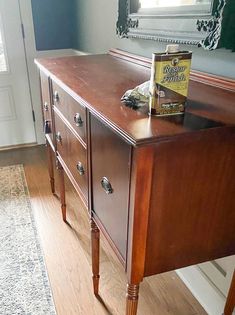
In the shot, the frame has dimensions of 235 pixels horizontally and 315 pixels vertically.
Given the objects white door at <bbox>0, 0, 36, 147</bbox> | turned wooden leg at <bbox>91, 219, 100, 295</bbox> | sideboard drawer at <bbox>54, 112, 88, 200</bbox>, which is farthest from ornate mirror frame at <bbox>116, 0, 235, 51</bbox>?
white door at <bbox>0, 0, 36, 147</bbox>

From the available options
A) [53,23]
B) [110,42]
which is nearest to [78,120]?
[110,42]

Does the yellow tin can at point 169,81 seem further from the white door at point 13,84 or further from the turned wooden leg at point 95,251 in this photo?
the white door at point 13,84

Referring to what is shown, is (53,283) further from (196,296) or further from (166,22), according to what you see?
(166,22)

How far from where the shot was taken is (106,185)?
92 centimetres

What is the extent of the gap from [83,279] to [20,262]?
1.24 feet

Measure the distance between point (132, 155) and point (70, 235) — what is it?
50.6 inches

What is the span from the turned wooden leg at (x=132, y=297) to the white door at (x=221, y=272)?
0.47m

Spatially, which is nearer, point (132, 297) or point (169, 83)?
point (169, 83)

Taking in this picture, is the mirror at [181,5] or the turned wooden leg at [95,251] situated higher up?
the mirror at [181,5]

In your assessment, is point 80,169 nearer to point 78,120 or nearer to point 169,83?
point 78,120

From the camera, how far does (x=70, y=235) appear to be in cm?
186

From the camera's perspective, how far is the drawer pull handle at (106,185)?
896mm

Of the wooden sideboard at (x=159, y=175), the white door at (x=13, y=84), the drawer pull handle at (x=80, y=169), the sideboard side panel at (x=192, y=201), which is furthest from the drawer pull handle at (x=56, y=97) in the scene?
the white door at (x=13, y=84)

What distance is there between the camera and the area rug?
1.41 meters
